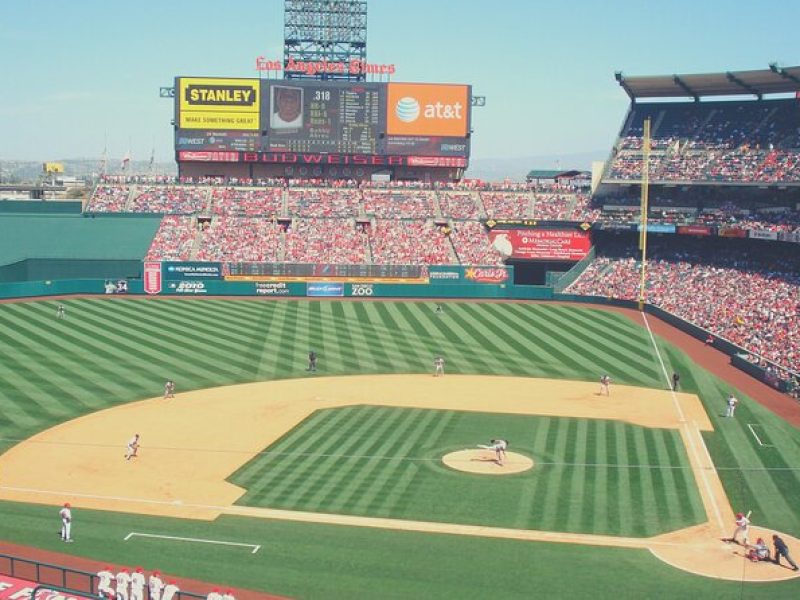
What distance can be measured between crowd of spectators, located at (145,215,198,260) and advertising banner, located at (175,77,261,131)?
8554 mm

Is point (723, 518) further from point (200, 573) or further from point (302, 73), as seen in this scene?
point (302, 73)

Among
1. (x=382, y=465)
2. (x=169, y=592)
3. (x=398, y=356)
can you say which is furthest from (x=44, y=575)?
(x=398, y=356)

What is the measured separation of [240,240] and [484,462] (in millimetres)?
47142

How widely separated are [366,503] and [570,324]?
35.6 meters

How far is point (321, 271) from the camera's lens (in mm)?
70312

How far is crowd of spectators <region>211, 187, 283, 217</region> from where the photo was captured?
7756 centimetres

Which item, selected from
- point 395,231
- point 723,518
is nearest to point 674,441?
point 723,518

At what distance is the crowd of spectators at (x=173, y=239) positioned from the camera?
71.0 metres

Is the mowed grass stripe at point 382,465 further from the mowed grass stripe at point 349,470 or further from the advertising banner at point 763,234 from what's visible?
the advertising banner at point 763,234

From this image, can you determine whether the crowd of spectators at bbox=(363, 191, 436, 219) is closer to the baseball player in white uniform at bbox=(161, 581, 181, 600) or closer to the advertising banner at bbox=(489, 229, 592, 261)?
the advertising banner at bbox=(489, 229, 592, 261)

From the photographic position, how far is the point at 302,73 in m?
80.4

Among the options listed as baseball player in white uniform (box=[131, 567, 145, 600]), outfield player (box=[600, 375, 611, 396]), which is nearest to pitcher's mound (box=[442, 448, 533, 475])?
outfield player (box=[600, 375, 611, 396])

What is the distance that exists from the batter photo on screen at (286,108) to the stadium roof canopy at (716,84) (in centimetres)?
2683

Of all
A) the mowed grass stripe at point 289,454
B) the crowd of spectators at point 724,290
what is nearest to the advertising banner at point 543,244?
the crowd of spectators at point 724,290
